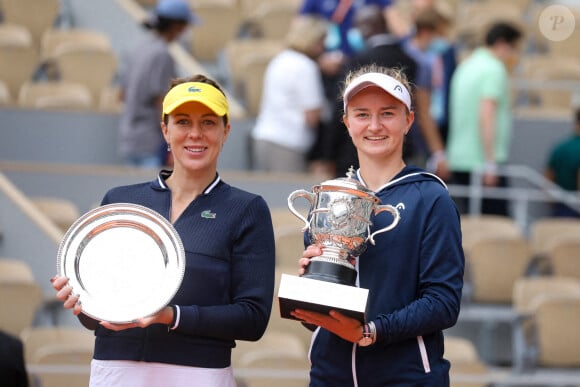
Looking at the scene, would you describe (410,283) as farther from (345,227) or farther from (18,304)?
(18,304)

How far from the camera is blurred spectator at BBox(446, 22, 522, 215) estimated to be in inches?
310

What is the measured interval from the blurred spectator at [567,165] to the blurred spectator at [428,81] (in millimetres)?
980

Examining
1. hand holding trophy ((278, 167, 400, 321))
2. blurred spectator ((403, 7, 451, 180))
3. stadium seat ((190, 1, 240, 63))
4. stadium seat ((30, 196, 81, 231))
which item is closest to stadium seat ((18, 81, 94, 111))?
stadium seat ((30, 196, 81, 231))

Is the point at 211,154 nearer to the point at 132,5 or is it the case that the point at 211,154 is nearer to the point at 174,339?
the point at 174,339

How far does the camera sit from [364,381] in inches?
125

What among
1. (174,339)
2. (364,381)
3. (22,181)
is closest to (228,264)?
(174,339)

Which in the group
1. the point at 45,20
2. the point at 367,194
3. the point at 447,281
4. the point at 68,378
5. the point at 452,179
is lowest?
the point at 68,378

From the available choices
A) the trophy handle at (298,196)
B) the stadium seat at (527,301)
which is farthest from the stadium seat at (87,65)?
the trophy handle at (298,196)

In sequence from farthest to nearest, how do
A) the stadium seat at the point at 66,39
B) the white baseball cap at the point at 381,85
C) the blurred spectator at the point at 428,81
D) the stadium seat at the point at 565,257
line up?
the stadium seat at the point at 66,39, the blurred spectator at the point at 428,81, the stadium seat at the point at 565,257, the white baseball cap at the point at 381,85

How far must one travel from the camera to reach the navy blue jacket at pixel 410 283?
315 cm

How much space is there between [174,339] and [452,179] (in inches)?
202

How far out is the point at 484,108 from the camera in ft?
25.7

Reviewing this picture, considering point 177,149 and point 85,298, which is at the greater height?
point 177,149

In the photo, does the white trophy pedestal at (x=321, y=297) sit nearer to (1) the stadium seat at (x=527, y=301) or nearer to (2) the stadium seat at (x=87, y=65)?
(1) the stadium seat at (x=527, y=301)
